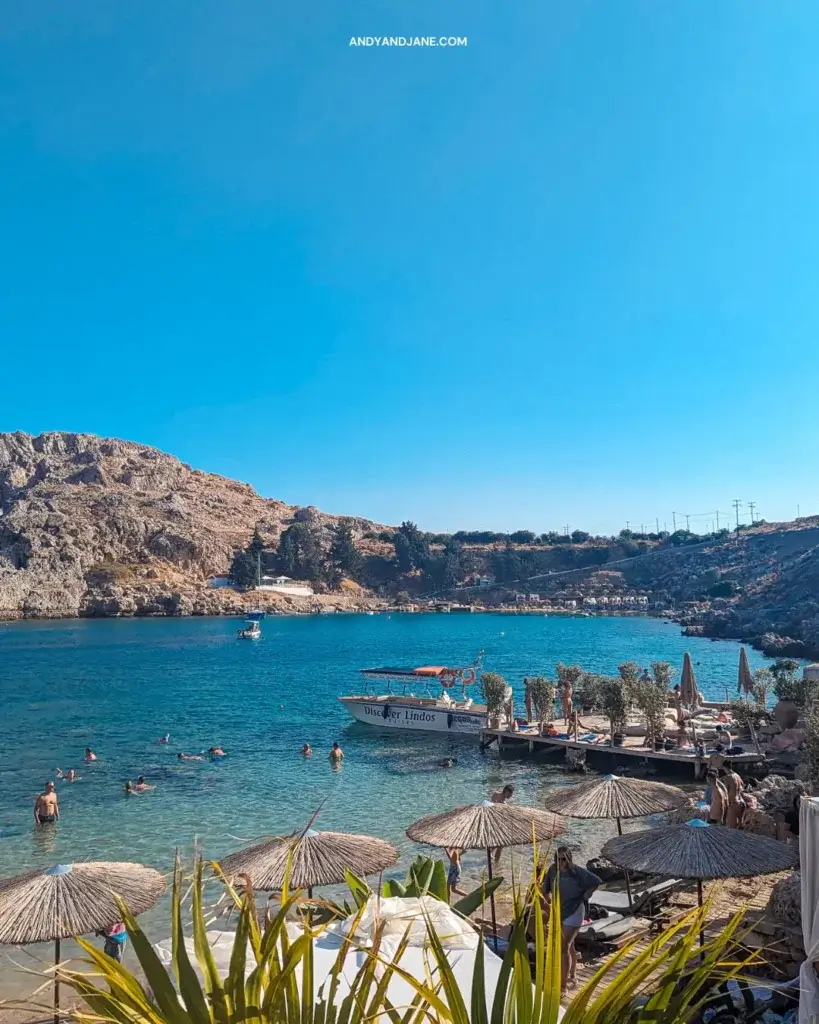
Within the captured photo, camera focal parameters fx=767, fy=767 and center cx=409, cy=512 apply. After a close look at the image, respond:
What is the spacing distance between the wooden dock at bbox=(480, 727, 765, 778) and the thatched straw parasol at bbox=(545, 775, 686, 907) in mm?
11254

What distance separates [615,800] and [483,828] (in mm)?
2990

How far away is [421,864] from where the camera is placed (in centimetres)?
1052

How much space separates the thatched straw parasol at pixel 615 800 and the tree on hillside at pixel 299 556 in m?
152

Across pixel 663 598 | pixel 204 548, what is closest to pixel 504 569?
pixel 663 598

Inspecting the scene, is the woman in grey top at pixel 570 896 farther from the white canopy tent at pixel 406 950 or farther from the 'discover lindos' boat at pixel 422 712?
the 'discover lindos' boat at pixel 422 712

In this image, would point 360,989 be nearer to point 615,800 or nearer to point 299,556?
point 615,800

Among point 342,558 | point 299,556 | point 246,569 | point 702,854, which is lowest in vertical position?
point 702,854

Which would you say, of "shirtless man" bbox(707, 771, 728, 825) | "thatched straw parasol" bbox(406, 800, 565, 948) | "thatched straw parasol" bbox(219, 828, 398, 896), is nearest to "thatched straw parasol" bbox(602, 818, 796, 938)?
"thatched straw parasol" bbox(406, 800, 565, 948)

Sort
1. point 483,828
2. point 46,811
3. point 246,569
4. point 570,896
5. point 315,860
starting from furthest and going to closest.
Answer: point 246,569 < point 46,811 < point 483,828 < point 315,860 < point 570,896

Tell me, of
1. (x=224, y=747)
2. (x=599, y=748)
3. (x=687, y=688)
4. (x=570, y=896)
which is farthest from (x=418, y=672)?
(x=570, y=896)

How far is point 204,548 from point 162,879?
15062 centimetres

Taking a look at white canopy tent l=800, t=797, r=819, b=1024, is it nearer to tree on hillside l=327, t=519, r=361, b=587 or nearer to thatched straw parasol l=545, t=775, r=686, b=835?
thatched straw parasol l=545, t=775, r=686, b=835

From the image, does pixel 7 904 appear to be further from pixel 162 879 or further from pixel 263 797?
pixel 263 797

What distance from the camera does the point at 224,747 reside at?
30.4 metres
